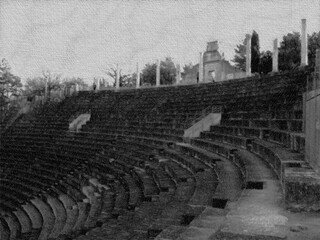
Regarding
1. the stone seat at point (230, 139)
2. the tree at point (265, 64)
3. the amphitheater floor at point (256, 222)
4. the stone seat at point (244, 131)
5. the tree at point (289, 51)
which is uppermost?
the tree at point (289, 51)

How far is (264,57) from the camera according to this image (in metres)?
33.0

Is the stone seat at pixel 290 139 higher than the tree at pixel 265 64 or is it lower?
lower

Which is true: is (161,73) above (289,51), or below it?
above

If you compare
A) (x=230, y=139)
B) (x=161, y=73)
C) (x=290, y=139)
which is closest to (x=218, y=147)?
(x=230, y=139)

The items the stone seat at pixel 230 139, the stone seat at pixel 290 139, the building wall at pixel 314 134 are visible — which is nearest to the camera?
the building wall at pixel 314 134

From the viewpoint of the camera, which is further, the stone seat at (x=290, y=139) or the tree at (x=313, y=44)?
the tree at (x=313, y=44)

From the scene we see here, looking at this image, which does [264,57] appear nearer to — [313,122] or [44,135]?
[44,135]

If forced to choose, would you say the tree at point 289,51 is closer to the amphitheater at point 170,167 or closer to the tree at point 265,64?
the tree at point 265,64

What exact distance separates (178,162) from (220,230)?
20.8 ft

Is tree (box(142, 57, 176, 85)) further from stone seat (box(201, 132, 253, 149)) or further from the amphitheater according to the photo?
stone seat (box(201, 132, 253, 149))

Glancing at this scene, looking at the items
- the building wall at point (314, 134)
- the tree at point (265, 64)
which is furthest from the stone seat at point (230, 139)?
the tree at point (265, 64)

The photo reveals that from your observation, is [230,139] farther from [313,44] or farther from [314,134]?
[313,44]

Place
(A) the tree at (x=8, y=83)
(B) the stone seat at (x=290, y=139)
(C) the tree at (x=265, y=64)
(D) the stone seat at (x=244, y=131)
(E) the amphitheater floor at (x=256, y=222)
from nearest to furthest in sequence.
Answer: (E) the amphitheater floor at (x=256, y=222) < (B) the stone seat at (x=290, y=139) < (D) the stone seat at (x=244, y=131) < (C) the tree at (x=265, y=64) < (A) the tree at (x=8, y=83)

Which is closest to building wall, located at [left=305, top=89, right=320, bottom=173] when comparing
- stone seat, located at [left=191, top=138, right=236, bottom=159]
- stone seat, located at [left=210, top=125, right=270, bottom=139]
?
stone seat, located at [left=191, top=138, right=236, bottom=159]
